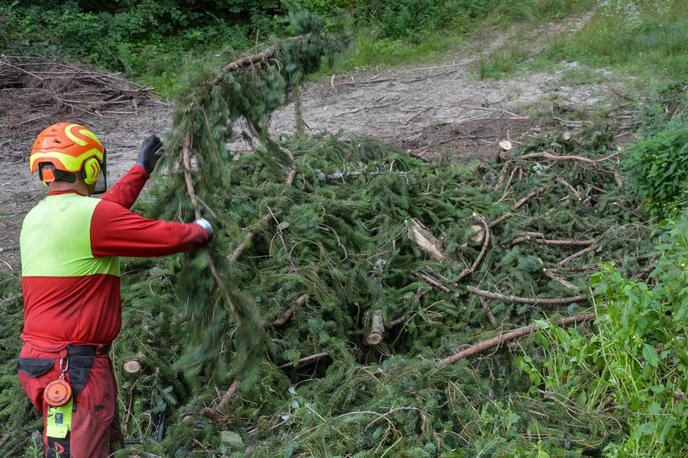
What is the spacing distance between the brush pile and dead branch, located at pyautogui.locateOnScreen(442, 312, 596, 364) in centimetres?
2

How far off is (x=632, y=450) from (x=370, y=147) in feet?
16.8

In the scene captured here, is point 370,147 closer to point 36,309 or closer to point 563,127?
point 563,127

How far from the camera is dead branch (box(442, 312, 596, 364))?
5.02 m

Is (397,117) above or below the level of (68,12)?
below

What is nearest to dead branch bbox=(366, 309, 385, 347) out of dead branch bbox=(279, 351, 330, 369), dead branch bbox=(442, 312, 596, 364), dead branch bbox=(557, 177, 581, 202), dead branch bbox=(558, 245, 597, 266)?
dead branch bbox=(279, 351, 330, 369)

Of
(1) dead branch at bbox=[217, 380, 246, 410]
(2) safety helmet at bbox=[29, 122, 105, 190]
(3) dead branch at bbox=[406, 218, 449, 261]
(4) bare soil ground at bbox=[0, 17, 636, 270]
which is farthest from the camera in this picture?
(4) bare soil ground at bbox=[0, 17, 636, 270]

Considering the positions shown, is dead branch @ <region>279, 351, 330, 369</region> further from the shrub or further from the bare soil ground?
the bare soil ground

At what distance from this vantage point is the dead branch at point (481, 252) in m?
6.52

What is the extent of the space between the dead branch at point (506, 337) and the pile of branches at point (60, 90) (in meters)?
8.59

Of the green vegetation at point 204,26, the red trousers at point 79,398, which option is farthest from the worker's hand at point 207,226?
the green vegetation at point 204,26

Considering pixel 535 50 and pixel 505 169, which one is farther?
pixel 535 50

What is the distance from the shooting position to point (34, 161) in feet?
12.1

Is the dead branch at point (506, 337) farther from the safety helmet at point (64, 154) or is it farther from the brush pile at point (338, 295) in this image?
the safety helmet at point (64, 154)

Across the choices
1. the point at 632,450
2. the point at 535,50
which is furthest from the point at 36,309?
the point at 535,50
